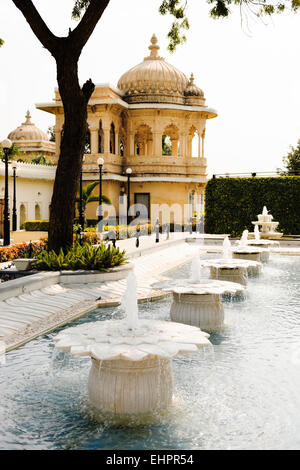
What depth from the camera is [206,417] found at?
183 inches

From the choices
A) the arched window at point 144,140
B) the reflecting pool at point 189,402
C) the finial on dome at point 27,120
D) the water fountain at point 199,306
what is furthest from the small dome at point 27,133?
the reflecting pool at point 189,402

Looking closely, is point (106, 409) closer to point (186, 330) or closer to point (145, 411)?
point (145, 411)

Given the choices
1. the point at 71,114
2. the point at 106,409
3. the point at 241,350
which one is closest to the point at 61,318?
the point at 241,350

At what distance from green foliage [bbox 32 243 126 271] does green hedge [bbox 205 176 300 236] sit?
15.5 meters

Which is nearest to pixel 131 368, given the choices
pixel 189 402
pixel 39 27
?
pixel 189 402

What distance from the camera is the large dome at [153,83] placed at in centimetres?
3403

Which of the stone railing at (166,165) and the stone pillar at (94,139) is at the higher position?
the stone pillar at (94,139)

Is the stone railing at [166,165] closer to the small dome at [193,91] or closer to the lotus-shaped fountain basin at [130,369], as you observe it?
the small dome at [193,91]

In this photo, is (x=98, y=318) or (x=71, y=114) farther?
(x=71, y=114)

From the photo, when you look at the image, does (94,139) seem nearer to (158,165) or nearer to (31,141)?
(158,165)

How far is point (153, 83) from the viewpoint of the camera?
112 ft

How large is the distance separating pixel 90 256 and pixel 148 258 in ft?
16.8

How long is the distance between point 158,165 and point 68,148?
2172 cm

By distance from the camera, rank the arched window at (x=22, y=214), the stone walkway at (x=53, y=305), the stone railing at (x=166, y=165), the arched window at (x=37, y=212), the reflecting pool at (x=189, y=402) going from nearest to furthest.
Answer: the reflecting pool at (x=189, y=402) < the stone walkway at (x=53, y=305) < the arched window at (x=22, y=214) < the arched window at (x=37, y=212) < the stone railing at (x=166, y=165)
